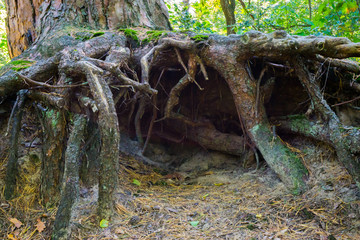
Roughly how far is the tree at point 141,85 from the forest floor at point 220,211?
0.49 ft

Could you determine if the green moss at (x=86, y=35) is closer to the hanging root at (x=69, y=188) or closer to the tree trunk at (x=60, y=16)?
the tree trunk at (x=60, y=16)

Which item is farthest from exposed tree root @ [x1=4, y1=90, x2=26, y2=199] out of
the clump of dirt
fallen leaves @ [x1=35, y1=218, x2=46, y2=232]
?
the clump of dirt

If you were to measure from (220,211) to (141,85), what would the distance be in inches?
59.7

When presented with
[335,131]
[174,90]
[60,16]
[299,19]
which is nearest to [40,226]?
[174,90]

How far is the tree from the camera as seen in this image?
2.46 m

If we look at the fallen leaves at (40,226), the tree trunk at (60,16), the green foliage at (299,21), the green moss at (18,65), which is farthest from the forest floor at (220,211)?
the green foliage at (299,21)

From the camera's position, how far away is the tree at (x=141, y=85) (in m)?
2.46

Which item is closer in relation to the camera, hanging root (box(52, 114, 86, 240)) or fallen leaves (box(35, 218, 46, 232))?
hanging root (box(52, 114, 86, 240))

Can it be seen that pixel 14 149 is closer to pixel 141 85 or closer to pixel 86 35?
pixel 141 85

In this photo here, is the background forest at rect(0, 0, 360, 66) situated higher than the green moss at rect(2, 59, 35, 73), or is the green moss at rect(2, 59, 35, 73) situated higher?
the background forest at rect(0, 0, 360, 66)

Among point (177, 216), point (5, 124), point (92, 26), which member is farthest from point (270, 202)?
point (92, 26)

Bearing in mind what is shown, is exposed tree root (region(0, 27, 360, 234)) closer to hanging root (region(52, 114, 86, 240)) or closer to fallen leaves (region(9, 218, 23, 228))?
hanging root (region(52, 114, 86, 240))

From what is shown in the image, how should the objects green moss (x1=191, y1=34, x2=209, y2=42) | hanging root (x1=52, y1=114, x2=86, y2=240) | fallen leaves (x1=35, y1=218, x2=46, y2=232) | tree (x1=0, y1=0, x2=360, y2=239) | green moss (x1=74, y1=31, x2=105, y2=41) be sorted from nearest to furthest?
hanging root (x1=52, y1=114, x2=86, y2=240) < fallen leaves (x1=35, y1=218, x2=46, y2=232) < tree (x1=0, y1=0, x2=360, y2=239) < green moss (x1=191, y1=34, x2=209, y2=42) < green moss (x1=74, y1=31, x2=105, y2=41)

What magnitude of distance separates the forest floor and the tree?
0.49 ft
